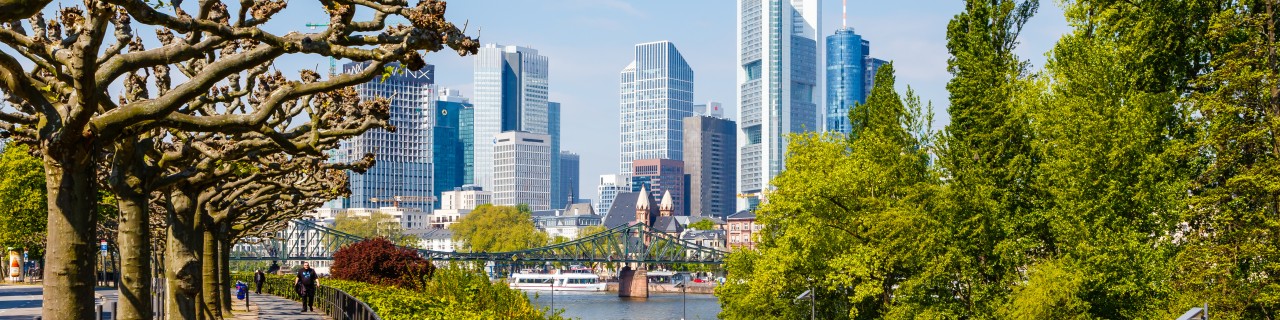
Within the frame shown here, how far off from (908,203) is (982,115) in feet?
16.8

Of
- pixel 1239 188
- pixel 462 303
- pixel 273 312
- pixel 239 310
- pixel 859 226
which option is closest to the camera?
pixel 462 303

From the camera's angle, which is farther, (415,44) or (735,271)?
(735,271)

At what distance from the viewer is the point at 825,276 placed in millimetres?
57281

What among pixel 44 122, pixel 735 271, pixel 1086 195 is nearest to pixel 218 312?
pixel 44 122

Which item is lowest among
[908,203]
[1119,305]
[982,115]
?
[1119,305]

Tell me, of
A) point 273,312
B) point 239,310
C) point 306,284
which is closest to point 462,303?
point 306,284

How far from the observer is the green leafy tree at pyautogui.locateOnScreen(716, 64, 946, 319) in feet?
Answer: 171

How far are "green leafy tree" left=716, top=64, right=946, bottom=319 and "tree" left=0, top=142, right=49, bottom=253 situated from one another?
40845mm

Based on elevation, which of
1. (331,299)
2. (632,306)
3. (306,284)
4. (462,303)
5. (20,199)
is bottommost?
(632,306)

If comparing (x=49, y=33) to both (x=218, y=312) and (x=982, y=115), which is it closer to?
(x=218, y=312)

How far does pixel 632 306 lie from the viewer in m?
160

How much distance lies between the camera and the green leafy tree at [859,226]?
171 feet

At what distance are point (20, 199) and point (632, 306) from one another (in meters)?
92.5

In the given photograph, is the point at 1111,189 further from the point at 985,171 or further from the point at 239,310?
the point at 239,310
